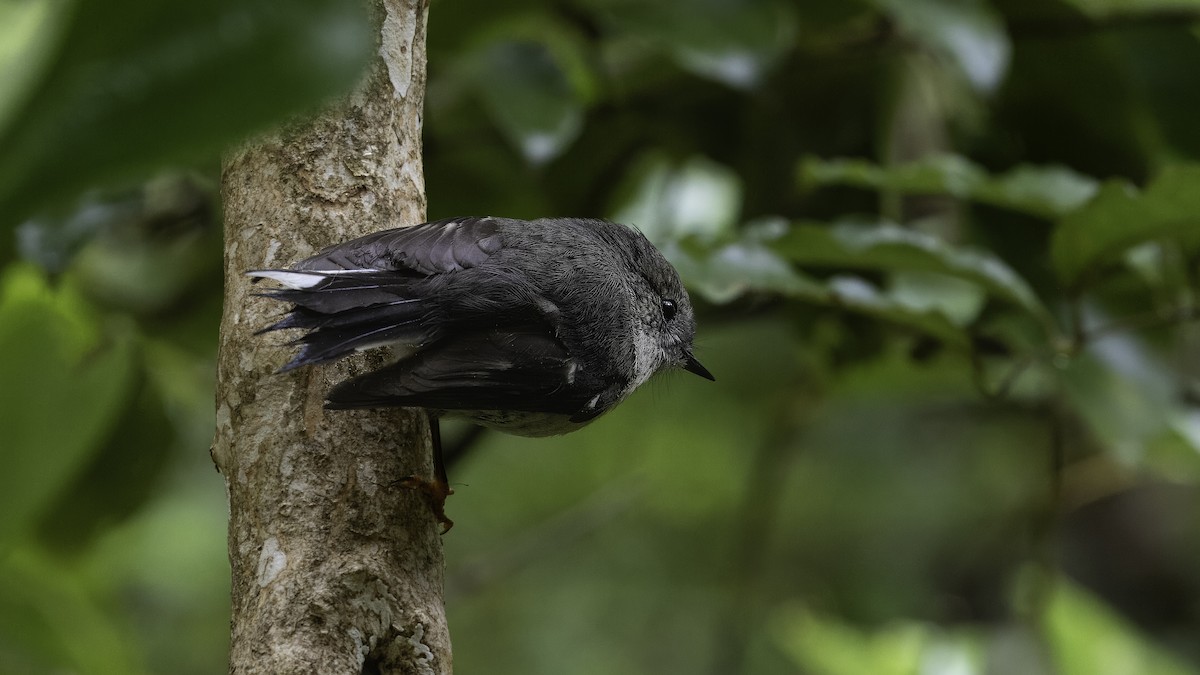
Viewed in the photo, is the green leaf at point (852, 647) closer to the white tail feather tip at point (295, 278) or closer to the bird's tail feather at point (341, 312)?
the bird's tail feather at point (341, 312)

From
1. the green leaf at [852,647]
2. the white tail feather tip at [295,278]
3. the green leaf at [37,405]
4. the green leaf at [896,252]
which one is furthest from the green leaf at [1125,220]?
the green leaf at [37,405]

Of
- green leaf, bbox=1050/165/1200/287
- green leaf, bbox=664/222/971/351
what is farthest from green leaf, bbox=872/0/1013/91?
green leaf, bbox=664/222/971/351

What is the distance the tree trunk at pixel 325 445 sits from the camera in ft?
5.24

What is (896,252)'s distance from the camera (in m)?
2.58

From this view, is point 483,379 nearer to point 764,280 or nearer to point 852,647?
point 764,280

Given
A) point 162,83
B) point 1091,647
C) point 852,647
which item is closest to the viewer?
point 162,83

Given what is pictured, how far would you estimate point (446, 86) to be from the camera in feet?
10.9

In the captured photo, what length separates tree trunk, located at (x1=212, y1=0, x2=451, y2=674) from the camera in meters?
1.60

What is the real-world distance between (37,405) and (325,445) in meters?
0.57

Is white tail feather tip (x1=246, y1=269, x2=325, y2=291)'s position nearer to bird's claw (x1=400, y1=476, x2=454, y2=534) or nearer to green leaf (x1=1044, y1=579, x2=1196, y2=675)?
bird's claw (x1=400, y1=476, x2=454, y2=534)

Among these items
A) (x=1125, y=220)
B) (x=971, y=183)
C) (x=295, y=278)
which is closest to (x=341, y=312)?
(x=295, y=278)

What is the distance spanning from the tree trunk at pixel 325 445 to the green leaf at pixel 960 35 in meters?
1.25

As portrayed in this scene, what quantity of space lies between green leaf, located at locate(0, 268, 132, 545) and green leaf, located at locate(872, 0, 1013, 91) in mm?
1958

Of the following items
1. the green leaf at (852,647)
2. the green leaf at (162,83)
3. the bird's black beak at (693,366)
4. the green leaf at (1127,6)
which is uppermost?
the green leaf at (162,83)
